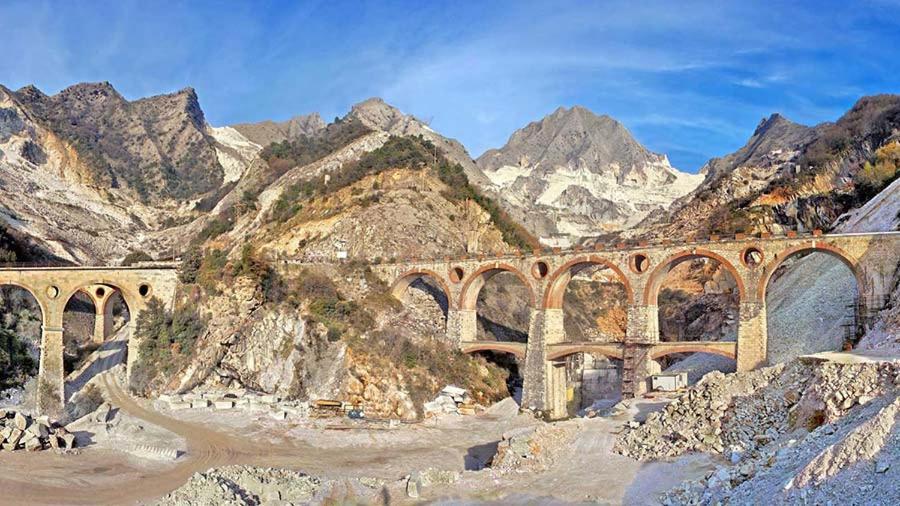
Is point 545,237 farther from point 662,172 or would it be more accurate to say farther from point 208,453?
point 208,453

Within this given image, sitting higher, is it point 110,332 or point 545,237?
point 545,237

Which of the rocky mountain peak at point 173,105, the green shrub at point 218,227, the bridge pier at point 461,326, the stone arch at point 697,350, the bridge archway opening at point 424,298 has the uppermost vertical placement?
the rocky mountain peak at point 173,105

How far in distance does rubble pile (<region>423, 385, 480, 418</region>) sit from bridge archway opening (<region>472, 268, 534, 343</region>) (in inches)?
306

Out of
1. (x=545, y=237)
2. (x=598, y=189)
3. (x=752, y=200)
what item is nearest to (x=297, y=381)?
(x=752, y=200)

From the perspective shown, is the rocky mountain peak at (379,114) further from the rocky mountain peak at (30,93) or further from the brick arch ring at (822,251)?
the brick arch ring at (822,251)

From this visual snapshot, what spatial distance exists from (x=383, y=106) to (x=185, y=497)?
410ft

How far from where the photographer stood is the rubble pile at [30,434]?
120ft

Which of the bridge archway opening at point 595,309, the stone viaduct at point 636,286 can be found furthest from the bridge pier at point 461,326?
the bridge archway opening at point 595,309

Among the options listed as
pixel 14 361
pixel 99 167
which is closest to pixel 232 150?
pixel 99 167

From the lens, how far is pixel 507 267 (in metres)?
55.2

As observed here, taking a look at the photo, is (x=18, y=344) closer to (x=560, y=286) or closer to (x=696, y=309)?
(x=560, y=286)

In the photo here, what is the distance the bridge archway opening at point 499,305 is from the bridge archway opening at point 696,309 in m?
13.0

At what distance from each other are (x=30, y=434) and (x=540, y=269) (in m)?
33.5

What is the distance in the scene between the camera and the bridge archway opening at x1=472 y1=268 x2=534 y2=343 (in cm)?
5775
